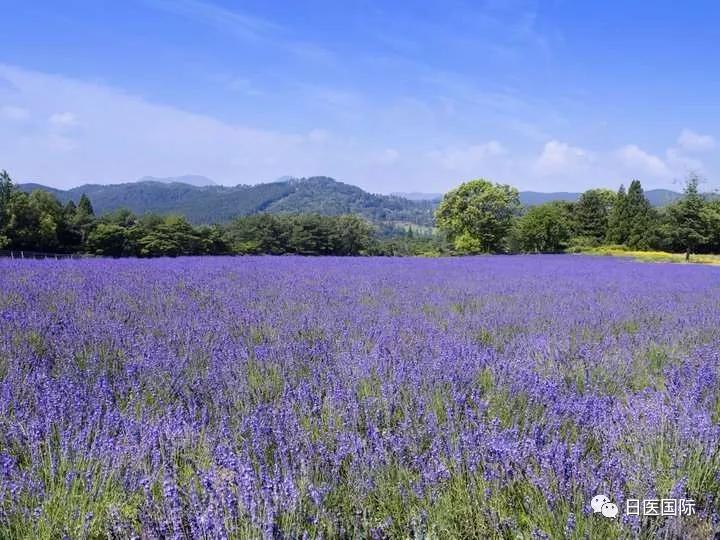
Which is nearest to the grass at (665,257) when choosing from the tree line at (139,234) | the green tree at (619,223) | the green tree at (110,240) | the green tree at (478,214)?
the green tree at (478,214)

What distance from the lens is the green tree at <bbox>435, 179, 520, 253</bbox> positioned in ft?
131

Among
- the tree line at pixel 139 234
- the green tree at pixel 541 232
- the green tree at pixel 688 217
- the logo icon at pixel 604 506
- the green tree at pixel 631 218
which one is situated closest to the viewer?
the logo icon at pixel 604 506

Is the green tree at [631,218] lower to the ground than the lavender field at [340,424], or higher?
higher

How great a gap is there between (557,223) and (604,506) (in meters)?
47.1

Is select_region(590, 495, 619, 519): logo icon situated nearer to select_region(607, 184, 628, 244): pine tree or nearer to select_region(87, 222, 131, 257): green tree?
select_region(87, 222, 131, 257): green tree

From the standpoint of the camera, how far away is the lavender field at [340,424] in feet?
5.57

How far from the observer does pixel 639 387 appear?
3.38 m

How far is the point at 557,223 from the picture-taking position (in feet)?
148

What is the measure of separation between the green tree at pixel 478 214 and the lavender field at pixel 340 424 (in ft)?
117

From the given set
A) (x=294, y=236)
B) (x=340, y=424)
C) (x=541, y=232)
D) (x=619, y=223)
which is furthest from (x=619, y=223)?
(x=340, y=424)

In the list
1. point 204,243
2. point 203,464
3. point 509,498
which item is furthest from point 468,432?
point 204,243

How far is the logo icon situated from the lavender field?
28 mm

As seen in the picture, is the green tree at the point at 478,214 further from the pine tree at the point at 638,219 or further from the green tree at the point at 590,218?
the green tree at the point at 590,218

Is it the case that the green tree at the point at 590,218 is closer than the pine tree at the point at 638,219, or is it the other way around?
the pine tree at the point at 638,219
